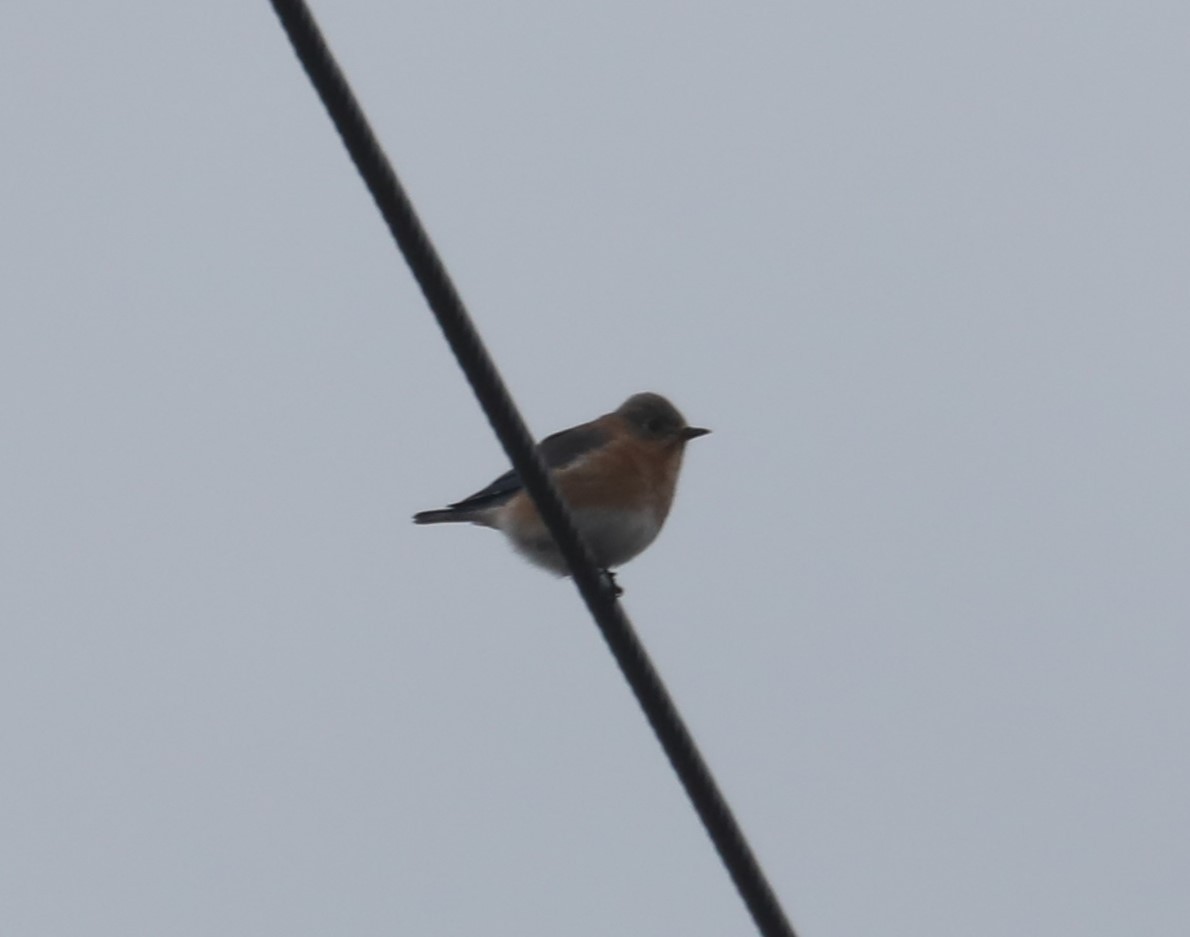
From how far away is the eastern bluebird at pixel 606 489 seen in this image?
880cm

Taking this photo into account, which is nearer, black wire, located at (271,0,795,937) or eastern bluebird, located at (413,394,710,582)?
black wire, located at (271,0,795,937)

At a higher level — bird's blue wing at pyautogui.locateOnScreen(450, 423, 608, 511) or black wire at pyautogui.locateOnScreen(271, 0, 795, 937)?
bird's blue wing at pyautogui.locateOnScreen(450, 423, 608, 511)

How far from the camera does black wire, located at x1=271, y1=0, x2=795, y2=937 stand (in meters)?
3.66

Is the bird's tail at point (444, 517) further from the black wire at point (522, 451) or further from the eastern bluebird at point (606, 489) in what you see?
the black wire at point (522, 451)

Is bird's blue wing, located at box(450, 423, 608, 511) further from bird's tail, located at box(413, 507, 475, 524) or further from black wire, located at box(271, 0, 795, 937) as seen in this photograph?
black wire, located at box(271, 0, 795, 937)

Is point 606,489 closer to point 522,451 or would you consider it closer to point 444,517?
point 444,517

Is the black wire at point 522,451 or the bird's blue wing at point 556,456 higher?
the bird's blue wing at point 556,456

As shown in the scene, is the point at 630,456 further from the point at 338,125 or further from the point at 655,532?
the point at 338,125

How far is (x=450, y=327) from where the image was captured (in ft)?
13.5

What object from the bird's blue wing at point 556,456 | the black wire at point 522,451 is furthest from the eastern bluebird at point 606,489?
the black wire at point 522,451

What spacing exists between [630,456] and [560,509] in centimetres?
435

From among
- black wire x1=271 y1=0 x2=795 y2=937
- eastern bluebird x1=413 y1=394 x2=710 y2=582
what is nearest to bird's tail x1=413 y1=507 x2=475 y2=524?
eastern bluebird x1=413 y1=394 x2=710 y2=582

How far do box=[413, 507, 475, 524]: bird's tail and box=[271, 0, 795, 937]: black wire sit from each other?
4.45 meters

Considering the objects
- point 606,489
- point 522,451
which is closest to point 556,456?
point 606,489
